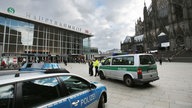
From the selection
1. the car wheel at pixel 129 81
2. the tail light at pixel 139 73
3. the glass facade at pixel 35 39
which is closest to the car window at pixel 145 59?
the tail light at pixel 139 73

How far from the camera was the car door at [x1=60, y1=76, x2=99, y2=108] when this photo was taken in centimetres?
275

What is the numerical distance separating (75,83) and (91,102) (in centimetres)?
71

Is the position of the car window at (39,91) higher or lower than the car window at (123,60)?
lower

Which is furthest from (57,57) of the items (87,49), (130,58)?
(130,58)

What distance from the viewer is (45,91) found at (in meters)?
2.36

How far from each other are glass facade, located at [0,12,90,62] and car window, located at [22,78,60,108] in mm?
27558

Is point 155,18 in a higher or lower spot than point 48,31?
higher

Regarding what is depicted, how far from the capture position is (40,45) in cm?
3684

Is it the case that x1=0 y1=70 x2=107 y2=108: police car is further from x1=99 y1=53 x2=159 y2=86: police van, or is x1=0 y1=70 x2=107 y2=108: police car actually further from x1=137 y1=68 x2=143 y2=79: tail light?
x1=99 y1=53 x2=159 y2=86: police van

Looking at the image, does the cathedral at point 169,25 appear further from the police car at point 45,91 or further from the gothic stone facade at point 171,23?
the police car at point 45,91

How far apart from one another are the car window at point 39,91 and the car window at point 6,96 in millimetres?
182

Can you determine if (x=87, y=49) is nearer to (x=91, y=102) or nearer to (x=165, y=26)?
(x=165, y=26)

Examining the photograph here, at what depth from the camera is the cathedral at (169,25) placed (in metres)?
52.7

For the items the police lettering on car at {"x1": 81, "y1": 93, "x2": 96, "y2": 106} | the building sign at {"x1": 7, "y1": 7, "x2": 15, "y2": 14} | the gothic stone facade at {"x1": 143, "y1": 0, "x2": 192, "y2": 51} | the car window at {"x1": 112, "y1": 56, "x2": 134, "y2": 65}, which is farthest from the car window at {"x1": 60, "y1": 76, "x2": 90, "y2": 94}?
the gothic stone facade at {"x1": 143, "y1": 0, "x2": 192, "y2": 51}
